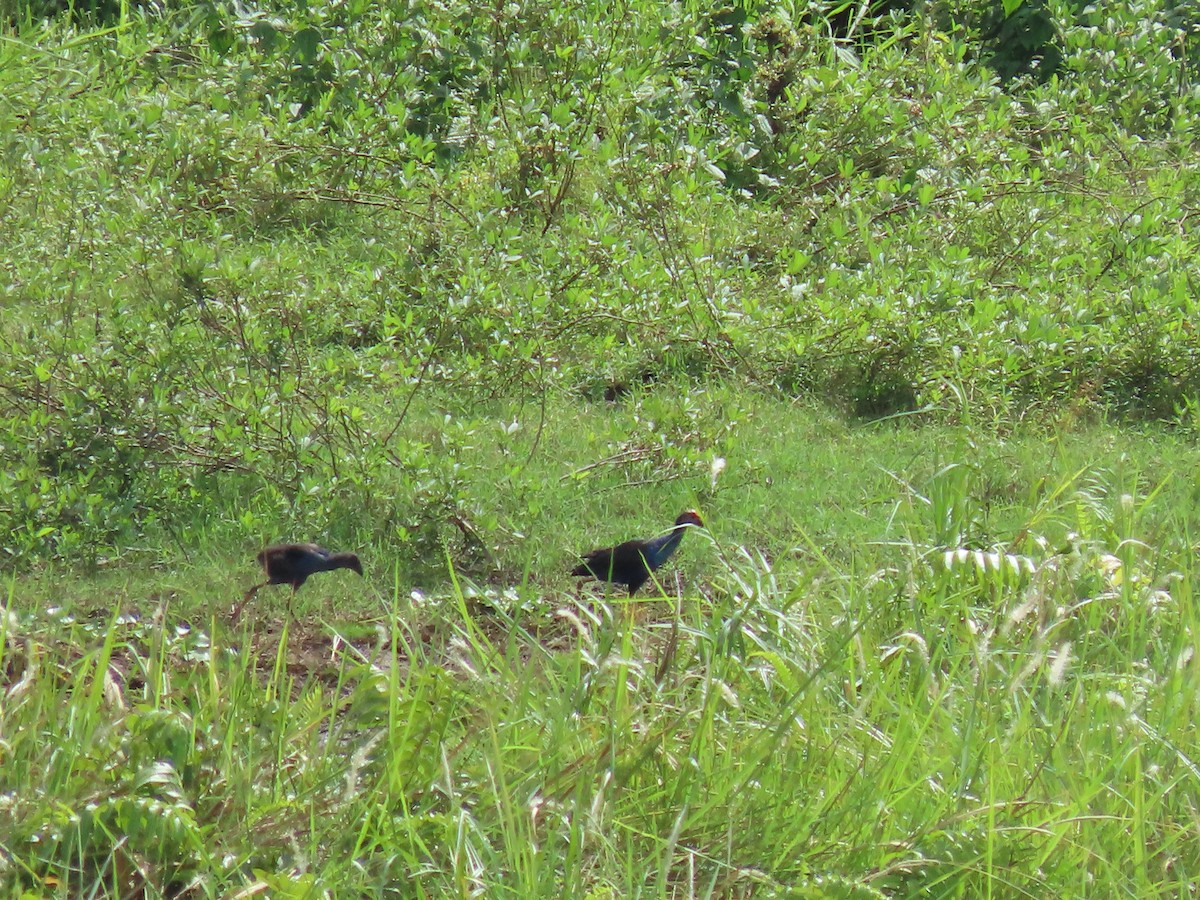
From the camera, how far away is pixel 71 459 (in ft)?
17.5

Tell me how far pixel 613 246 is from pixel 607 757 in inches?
154

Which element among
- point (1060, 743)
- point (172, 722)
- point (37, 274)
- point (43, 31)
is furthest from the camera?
point (43, 31)

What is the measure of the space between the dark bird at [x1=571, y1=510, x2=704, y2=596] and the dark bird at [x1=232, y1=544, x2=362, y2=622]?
73 centimetres

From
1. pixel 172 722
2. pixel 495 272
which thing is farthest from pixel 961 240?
pixel 172 722

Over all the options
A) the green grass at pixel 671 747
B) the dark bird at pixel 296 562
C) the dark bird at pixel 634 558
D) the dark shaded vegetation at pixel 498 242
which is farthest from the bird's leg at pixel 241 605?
the dark bird at pixel 634 558

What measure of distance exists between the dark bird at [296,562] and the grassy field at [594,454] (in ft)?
0.46

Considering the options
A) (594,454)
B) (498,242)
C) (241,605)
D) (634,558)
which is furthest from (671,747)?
(498,242)

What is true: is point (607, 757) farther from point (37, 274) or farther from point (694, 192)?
point (694, 192)

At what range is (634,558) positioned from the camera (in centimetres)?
472

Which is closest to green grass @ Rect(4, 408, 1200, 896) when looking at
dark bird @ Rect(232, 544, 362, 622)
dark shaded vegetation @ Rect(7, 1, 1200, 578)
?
dark bird @ Rect(232, 544, 362, 622)

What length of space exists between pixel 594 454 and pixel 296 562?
1576 millimetres

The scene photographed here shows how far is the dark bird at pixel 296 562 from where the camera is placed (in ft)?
15.0

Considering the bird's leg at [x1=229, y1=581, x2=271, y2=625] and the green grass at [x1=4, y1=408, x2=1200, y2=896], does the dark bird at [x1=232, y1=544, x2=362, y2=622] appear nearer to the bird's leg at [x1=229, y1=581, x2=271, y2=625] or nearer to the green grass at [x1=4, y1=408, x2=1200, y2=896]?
the bird's leg at [x1=229, y1=581, x2=271, y2=625]

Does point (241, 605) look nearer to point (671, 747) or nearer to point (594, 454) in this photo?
point (594, 454)
